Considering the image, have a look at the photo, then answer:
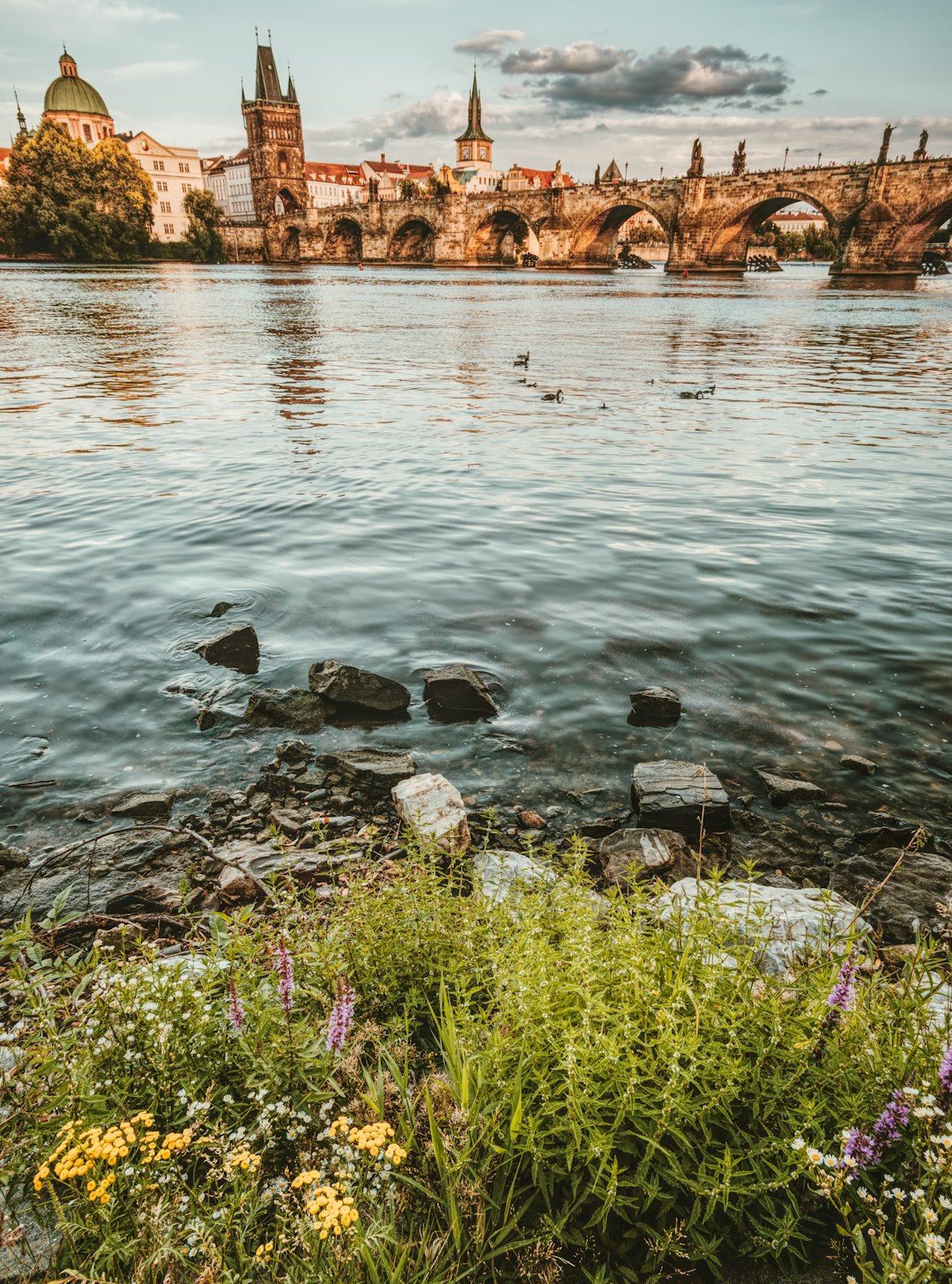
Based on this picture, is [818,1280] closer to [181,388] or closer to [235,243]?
[181,388]

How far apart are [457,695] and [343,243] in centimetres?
15344

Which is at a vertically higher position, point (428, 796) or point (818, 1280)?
point (818, 1280)

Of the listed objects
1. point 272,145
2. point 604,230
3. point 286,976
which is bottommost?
point 286,976

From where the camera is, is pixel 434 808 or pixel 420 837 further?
pixel 434 808

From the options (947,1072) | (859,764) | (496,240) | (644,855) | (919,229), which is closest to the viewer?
(947,1072)

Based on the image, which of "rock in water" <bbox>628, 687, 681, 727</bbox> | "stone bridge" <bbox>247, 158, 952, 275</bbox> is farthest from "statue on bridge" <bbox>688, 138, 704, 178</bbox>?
"rock in water" <bbox>628, 687, 681, 727</bbox>

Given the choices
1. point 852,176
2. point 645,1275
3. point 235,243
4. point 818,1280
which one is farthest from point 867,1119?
point 235,243

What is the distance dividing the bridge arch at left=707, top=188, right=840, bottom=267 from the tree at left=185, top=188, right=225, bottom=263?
2739 inches

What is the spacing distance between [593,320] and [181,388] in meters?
26.6

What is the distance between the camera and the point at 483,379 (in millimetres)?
20172

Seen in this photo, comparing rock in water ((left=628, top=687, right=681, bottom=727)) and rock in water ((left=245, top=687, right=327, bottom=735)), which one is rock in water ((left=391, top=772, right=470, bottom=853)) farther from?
rock in water ((left=628, top=687, right=681, bottom=727))

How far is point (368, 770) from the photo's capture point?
462 centimetres

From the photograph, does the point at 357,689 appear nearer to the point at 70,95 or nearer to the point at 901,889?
the point at 901,889

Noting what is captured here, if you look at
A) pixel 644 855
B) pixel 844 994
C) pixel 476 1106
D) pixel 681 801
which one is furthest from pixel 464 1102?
pixel 681 801
